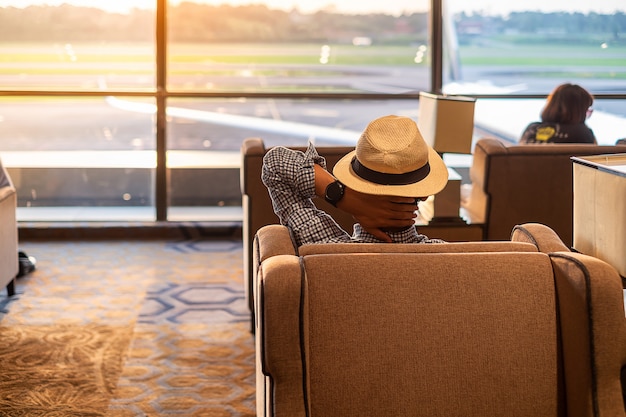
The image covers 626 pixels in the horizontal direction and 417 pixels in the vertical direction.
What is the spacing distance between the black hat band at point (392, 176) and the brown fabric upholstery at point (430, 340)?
0.99 feet

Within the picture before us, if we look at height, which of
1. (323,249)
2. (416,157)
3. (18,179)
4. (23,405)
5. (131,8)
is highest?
(131,8)

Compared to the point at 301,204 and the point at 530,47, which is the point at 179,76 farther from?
the point at 301,204

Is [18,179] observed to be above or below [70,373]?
above

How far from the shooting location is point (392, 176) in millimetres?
2113

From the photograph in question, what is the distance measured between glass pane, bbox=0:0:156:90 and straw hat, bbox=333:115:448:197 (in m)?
4.29

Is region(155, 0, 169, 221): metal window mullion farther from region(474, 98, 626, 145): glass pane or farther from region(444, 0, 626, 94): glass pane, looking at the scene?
region(474, 98, 626, 145): glass pane

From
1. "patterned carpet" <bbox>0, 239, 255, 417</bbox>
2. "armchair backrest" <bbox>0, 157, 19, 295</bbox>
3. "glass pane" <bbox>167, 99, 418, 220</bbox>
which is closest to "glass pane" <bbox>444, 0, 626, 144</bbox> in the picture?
"glass pane" <bbox>167, 99, 418, 220</bbox>

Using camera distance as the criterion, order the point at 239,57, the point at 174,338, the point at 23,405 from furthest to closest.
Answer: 1. the point at 239,57
2. the point at 174,338
3. the point at 23,405

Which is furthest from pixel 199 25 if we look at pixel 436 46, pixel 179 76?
pixel 436 46

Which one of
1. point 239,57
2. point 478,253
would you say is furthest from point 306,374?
point 239,57

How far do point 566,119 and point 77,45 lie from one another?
414cm

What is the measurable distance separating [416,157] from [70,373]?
7.02 feet

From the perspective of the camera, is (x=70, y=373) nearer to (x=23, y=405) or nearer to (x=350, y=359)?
(x=23, y=405)

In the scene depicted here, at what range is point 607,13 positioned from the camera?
7.29 meters
